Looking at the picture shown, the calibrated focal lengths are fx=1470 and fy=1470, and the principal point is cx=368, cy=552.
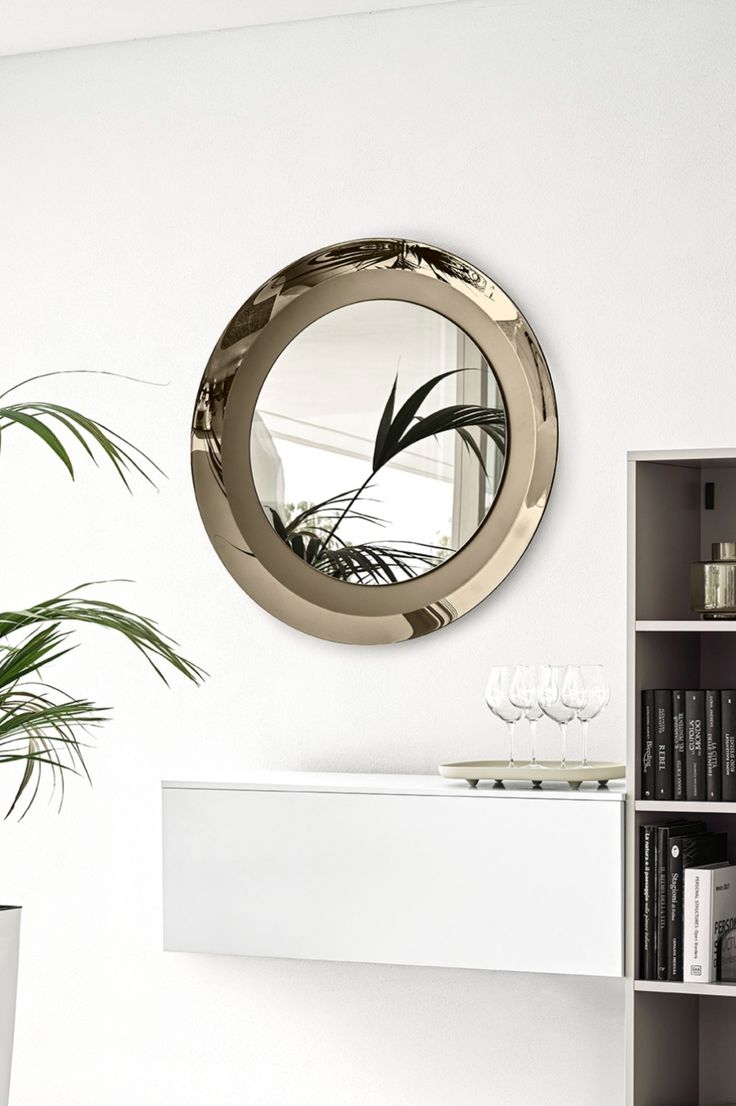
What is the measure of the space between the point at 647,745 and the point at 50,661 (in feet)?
4.14

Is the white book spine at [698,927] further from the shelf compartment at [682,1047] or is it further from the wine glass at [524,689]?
the wine glass at [524,689]

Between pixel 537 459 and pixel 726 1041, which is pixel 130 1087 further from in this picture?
pixel 537 459

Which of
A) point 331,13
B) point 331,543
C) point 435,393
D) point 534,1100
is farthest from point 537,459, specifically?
point 534,1100

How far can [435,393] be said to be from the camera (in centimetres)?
327

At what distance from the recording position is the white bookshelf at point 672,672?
106 inches

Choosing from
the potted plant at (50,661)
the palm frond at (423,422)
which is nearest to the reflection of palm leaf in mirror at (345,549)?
the palm frond at (423,422)

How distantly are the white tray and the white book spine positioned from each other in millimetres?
255

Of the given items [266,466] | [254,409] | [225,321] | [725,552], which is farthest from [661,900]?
[225,321]

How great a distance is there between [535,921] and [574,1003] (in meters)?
0.41

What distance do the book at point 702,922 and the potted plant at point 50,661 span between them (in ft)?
3.27

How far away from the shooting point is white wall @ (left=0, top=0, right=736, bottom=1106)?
3.12 m

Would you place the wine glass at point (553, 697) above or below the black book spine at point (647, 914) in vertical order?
above

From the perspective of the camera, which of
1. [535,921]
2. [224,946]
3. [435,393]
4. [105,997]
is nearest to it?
[535,921]

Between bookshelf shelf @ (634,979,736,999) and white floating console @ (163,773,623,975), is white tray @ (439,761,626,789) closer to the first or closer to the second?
white floating console @ (163,773,623,975)
